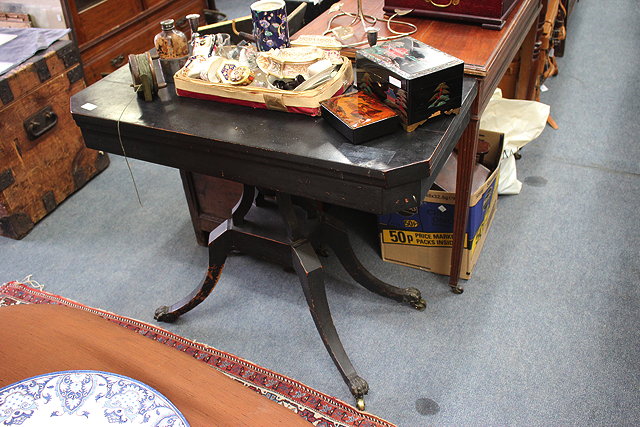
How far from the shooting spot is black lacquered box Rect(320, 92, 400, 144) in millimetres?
1341

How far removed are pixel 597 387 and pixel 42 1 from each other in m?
2.82

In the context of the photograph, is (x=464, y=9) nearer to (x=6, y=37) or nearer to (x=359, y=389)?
(x=359, y=389)

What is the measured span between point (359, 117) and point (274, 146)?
207mm

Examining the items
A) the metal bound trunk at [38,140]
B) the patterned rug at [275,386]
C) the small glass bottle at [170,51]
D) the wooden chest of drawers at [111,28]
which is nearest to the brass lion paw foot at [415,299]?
the patterned rug at [275,386]

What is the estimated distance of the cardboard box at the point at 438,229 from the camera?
1964 millimetres

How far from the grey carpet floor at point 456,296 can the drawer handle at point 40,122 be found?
1.17 feet

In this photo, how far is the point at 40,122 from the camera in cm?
249

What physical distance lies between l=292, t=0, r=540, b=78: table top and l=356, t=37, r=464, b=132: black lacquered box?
0.70ft

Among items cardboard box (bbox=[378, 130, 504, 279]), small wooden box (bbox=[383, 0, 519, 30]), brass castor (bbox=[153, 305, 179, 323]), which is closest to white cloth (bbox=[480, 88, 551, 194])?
cardboard box (bbox=[378, 130, 504, 279])

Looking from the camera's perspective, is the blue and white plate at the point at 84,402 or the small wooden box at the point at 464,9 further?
the small wooden box at the point at 464,9

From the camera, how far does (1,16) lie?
2.84 metres

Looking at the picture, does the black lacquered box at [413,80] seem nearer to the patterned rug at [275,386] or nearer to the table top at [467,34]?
the table top at [467,34]

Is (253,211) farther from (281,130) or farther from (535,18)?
(535,18)

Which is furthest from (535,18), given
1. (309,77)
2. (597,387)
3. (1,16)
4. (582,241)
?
(1,16)
